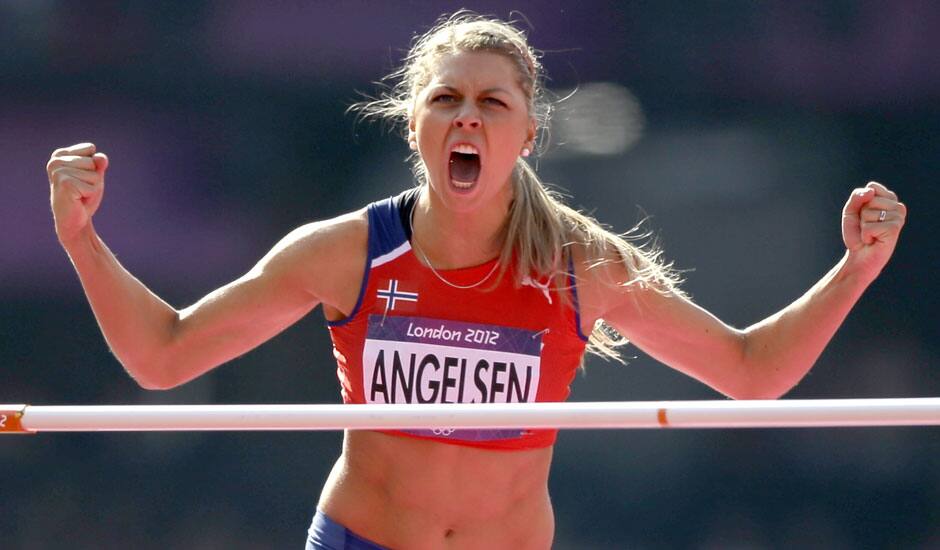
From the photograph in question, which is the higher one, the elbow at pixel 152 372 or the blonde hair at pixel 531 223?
the blonde hair at pixel 531 223

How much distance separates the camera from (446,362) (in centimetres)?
321

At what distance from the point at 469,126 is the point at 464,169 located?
0.12 metres

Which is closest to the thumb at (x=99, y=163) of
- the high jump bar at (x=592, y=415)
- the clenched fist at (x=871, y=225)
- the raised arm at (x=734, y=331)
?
the high jump bar at (x=592, y=415)

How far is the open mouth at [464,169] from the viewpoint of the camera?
126 inches

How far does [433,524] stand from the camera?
319cm

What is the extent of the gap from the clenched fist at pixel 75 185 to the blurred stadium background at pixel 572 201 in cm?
192

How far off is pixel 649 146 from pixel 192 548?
2.28 m

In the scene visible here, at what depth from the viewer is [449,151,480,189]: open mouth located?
10.5 ft

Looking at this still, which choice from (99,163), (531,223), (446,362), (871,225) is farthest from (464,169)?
(871,225)

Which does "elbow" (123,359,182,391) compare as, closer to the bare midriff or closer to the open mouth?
the bare midriff

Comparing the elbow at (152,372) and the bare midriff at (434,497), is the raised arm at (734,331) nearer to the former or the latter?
the bare midriff at (434,497)

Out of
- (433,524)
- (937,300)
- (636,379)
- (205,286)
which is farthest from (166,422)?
(937,300)

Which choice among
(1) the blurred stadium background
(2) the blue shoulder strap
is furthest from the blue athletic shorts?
(1) the blurred stadium background

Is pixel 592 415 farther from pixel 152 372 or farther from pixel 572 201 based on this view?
pixel 572 201
